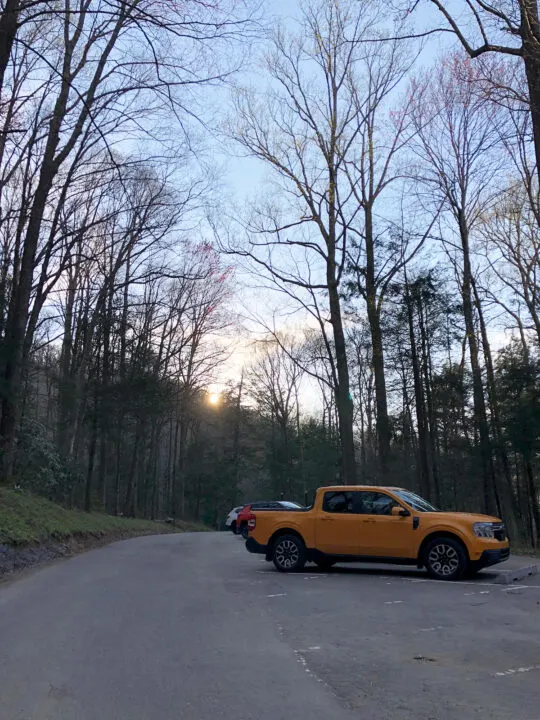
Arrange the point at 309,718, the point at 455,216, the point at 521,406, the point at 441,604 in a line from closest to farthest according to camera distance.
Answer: the point at 309,718
the point at 441,604
the point at 521,406
the point at 455,216

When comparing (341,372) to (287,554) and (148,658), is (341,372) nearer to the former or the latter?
(287,554)

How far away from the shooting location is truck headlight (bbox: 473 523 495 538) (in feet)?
36.7

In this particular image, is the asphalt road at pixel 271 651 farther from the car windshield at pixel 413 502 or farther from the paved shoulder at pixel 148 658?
the car windshield at pixel 413 502

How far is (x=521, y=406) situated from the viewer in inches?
898

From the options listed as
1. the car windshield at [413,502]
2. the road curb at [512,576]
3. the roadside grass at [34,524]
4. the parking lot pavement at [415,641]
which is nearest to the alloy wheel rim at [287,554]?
the parking lot pavement at [415,641]

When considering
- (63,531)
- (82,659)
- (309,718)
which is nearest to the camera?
(309,718)

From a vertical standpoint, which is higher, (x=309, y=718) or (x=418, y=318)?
(x=418, y=318)

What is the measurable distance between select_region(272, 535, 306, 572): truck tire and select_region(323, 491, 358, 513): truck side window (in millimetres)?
909

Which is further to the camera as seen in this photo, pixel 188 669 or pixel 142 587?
pixel 142 587

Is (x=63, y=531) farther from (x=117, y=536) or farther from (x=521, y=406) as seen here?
(x=521, y=406)

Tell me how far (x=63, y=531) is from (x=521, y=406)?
52.4ft

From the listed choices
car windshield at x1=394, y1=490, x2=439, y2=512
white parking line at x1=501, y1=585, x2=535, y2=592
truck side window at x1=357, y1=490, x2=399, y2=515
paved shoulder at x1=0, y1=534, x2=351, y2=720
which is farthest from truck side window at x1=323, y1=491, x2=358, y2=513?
white parking line at x1=501, y1=585, x2=535, y2=592

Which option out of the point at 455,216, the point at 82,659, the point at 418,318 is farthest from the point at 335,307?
the point at 82,659

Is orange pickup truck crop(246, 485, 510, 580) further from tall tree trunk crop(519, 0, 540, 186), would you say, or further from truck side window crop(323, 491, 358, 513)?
tall tree trunk crop(519, 0, 540, 186)
